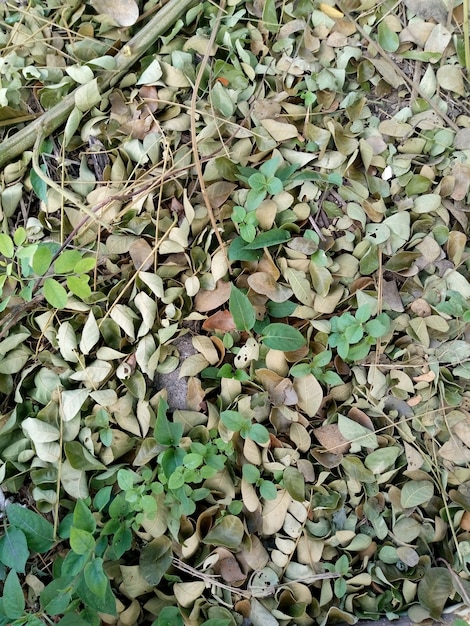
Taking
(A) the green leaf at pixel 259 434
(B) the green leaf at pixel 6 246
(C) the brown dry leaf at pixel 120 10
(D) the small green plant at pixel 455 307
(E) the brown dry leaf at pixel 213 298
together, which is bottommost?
(A) the green leaf at pixel 259 434

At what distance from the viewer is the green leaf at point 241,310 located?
103cm

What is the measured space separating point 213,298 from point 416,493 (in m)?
0.55

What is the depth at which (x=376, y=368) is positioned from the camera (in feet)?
3.56

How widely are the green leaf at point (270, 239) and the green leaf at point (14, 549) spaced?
692 millimetres

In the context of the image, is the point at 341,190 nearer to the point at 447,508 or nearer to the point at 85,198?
the point at 85,198

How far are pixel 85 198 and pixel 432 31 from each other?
850mm

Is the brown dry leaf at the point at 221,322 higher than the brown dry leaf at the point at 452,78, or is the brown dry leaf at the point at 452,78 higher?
the brown dry leaf at the point at 452,78

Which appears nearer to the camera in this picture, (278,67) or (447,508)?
(447,508)

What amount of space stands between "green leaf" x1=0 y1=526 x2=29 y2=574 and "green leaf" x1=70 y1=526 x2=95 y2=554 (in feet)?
0.43

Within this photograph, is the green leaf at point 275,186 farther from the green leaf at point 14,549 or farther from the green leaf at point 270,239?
the green leaf at point 14,549

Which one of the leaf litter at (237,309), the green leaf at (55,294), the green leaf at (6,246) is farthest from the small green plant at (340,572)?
the green leaf at (6,246)

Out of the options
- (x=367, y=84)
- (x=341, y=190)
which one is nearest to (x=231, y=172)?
(x=341, y=190)

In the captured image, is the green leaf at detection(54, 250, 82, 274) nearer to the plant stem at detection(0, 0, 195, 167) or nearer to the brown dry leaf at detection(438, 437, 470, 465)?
the plant stem at detection(0, 0, 195, 167)

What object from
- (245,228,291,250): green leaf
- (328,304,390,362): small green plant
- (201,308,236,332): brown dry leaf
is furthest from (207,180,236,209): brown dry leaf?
(328,304,390,362): small green plant
